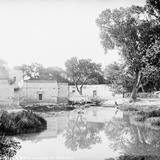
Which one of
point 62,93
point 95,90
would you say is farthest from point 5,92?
point 95,90

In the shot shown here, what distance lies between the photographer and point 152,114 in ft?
71.3

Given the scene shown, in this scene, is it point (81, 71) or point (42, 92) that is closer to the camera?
point (42, 92)

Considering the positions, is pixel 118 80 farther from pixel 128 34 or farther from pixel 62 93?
pixel 128 34

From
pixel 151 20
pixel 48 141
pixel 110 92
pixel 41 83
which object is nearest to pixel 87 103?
pixel 41 83

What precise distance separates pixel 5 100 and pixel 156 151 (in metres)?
27.9

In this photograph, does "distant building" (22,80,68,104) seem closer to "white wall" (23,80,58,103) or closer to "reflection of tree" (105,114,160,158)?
"white wall" (23,80,58,103)

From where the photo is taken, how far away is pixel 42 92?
1700 inches

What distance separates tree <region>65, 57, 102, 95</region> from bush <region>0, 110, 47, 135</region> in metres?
36.1

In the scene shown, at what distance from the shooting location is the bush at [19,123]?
1518 centimetres

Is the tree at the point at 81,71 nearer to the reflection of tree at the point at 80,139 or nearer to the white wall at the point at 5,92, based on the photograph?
the white wall at the point at 5,92

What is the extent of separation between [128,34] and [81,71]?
2501 centimetres

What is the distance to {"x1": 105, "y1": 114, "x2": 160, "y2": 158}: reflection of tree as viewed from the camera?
11.2 m

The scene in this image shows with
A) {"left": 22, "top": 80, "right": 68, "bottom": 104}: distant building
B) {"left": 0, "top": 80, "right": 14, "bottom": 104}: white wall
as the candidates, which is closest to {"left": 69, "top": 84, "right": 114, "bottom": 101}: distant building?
{"left": 22, "top": 80, "right": 68, "bottom": 104}: distant building

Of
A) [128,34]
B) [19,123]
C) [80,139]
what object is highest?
[128,34]
